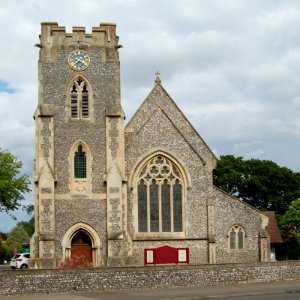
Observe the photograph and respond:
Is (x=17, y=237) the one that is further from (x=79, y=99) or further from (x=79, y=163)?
(x=79, y=99)

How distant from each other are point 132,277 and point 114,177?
33.6ft

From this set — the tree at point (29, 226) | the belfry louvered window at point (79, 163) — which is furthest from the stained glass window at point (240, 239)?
the tree at point (29, 226)

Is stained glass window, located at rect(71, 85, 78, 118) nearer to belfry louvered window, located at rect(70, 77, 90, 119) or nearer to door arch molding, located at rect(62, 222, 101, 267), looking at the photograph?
belfry louvered window, located at rect(70, 77, 90, 119)

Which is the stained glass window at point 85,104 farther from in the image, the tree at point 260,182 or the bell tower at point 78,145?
the tree at point 260,182

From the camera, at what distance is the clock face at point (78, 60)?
3994 centimetres

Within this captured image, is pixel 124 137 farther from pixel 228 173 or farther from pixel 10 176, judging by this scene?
pixel 228 173

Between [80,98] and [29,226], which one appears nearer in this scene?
[80,98]

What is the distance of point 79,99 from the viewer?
131 feet

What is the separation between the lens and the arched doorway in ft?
128

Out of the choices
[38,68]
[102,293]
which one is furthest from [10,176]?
[102,293]

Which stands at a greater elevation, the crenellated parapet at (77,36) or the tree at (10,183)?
the crenellated parapet at (77,36)

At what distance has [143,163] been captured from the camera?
1608 inches

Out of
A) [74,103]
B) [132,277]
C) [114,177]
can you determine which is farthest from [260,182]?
[132,277]

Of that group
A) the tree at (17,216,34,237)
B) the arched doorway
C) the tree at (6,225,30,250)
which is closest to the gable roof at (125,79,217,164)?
the arched doorway
